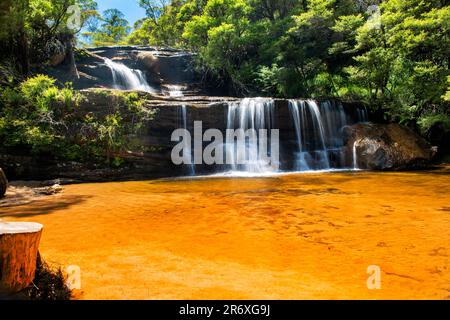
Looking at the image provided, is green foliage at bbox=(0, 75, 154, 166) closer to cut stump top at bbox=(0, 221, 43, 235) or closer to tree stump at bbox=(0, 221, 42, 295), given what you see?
cut stump top at bbox=(0, 221, 43, 235)

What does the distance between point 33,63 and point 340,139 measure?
1557 cm

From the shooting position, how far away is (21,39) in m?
14.1

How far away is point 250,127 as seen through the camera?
1496 cm

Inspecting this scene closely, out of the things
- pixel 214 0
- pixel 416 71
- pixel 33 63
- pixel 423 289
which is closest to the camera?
pixel 423 289

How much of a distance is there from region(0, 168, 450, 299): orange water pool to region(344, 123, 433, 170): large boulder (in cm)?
620

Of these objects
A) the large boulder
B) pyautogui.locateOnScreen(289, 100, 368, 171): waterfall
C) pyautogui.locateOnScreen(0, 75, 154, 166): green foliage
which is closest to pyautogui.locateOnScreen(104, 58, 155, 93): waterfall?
pyautogui.locateOnScreen(0, 75, 154, 166): green foliage

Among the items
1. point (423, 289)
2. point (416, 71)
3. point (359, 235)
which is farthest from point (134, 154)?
point (416, 71)

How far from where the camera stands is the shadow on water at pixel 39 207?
612 centimetres

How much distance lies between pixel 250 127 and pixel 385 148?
5941 millimetres

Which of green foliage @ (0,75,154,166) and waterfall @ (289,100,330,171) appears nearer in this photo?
green foliage @ (0,75,154,166)

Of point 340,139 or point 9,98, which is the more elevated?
point 9,98

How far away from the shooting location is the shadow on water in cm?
612

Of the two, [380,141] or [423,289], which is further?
[380,141]

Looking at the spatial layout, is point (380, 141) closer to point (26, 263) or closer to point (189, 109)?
point (189, 109)
